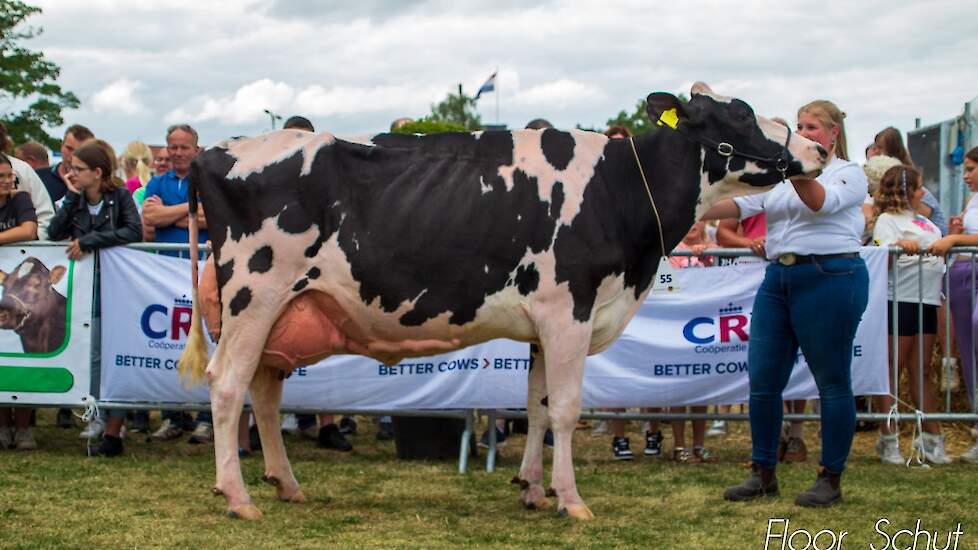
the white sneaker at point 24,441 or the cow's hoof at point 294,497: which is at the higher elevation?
the white sneaker at point 24,441

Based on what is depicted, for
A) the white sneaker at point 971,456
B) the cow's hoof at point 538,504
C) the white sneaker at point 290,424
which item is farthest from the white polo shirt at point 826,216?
the white sneaker at point 290,424

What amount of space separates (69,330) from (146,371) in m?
0.63

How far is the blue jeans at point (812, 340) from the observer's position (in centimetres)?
653

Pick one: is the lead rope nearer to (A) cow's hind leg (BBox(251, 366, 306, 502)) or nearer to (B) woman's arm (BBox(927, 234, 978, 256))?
(A) cow's hind leg (BBox(251, 366, 306, 502))

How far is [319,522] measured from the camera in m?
6.20

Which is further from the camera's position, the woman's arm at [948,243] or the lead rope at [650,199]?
the woman's arm at [948,243]

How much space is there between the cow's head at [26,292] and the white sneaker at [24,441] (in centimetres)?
91

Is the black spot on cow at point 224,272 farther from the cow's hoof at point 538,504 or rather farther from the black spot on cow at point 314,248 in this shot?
the cow's hoof at point 538,504

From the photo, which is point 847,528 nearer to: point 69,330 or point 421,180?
point 421,180

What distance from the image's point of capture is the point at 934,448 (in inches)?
337

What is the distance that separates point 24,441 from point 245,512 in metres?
3.41

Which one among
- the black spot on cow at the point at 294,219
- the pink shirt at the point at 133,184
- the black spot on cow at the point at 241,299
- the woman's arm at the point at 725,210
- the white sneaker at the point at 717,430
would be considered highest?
the pink shirt at the point at 133,184

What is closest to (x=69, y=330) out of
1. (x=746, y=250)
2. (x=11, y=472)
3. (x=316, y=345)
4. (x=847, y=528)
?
(x=11, y=472)

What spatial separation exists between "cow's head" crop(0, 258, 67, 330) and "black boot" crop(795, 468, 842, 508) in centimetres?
536
